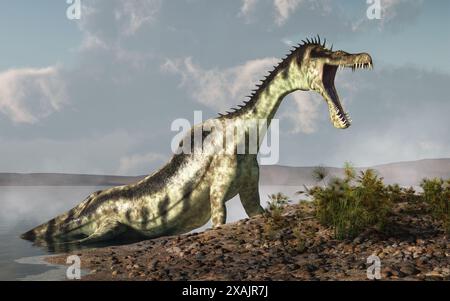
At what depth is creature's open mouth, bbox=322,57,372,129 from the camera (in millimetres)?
12320

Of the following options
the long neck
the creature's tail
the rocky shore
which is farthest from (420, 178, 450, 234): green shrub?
the creature's tail

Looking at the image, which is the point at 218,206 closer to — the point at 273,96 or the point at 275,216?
the point at 275,216

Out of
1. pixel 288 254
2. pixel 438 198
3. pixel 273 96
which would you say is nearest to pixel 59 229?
pixel 273 96

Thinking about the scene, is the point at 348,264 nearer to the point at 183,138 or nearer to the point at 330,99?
the point at 330,99

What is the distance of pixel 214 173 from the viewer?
13281mm

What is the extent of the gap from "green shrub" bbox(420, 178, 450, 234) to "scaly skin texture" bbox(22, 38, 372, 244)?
2.02 meters

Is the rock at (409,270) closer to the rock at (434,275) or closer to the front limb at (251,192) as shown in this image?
the rock at (434,275)

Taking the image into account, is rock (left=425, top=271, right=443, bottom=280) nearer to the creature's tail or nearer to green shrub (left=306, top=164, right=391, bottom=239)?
green shrub (left=306, top=164, right=391, bottom=239)

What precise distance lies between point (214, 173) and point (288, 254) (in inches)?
136

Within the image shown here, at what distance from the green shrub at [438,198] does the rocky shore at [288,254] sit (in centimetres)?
18

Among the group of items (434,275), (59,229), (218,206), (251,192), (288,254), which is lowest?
(434,275)

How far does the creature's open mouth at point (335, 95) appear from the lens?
1232 cm
